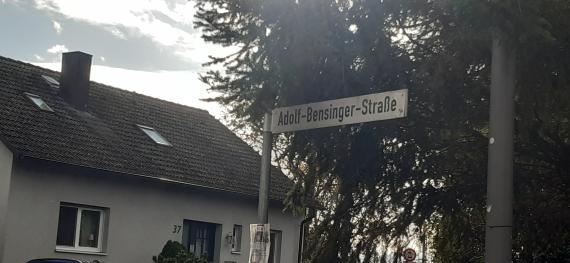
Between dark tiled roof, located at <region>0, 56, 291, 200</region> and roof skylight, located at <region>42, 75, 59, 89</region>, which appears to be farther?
roof skylight, located at <region>42, 75, 59, 89</region>

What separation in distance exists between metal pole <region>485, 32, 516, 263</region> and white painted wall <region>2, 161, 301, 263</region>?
527 inches

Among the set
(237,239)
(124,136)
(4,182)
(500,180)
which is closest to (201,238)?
(237,239)

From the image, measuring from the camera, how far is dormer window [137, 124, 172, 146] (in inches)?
913

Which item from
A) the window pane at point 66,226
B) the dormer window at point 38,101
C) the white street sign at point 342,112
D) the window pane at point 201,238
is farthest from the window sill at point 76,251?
the white street sign at point 342,112

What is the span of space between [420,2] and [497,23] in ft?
6.81

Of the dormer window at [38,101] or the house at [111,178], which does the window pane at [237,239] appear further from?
the dormer window at [38,101]

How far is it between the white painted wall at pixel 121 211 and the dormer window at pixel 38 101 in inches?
92.1

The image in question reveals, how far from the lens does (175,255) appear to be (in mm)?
20062

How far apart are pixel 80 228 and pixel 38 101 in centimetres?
350

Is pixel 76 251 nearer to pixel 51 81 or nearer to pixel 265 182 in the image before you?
pixel 51 81

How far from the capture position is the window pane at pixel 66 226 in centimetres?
1905

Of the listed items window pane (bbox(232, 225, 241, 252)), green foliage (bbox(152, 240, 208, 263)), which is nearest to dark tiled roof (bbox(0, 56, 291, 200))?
window pane (bbox(232, 225, 241, 252))

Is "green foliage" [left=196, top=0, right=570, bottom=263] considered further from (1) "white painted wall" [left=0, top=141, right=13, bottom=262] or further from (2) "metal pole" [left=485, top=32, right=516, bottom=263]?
(1) "white painted wall" [left=0, top=141, right=13, bottom=262]

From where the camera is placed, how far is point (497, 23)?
761 cm
